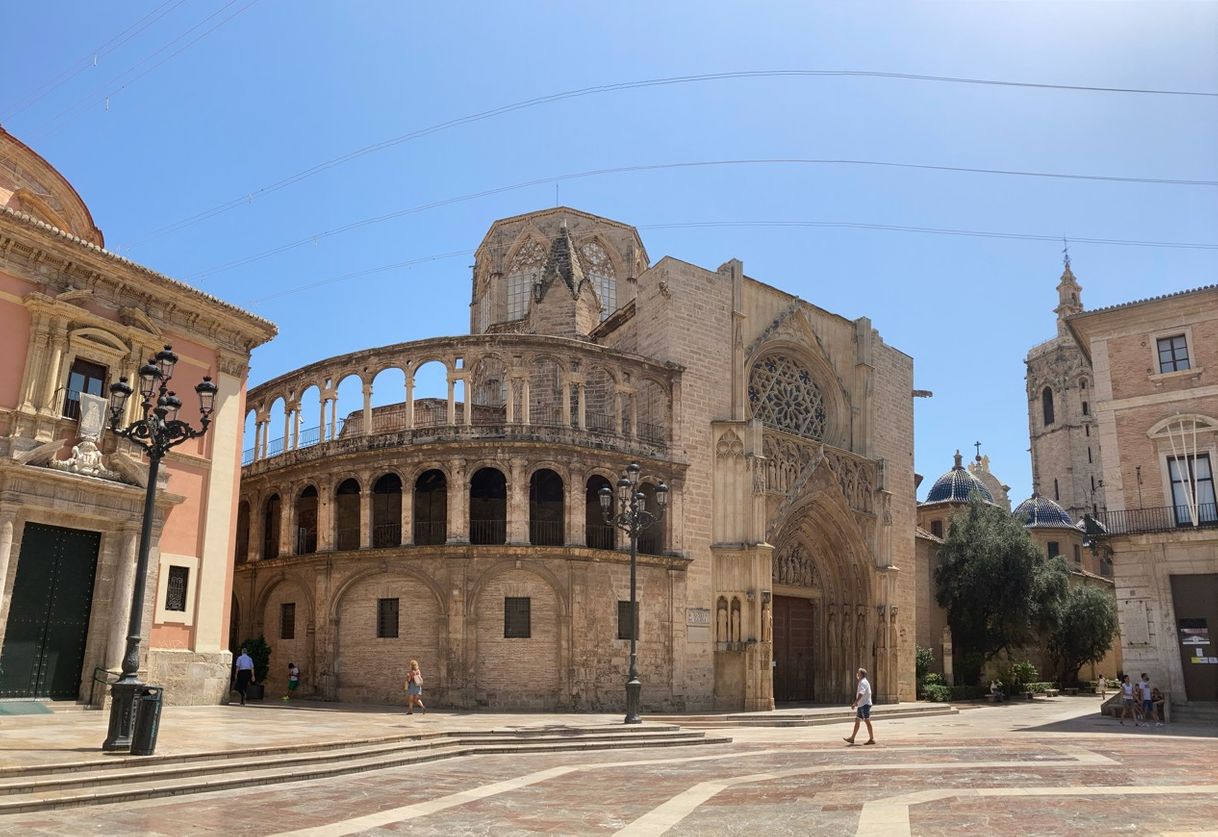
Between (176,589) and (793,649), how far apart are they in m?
19.9

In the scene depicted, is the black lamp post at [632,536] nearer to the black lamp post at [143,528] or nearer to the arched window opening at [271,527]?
the black lamp post at [143,528]

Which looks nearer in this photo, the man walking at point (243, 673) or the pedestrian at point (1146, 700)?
the pedestrian at point (1146, 700)

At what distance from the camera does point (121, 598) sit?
1952cm

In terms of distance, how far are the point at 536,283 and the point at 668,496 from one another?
1369 cm

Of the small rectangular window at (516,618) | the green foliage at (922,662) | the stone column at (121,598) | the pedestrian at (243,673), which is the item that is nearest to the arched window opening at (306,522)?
the pedestrian at (243,673)

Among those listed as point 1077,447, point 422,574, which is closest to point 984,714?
point 422,574

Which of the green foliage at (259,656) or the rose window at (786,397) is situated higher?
the rose window at (786,397)

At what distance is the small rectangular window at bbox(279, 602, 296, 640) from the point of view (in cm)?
2877

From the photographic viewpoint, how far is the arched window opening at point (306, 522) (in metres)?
29.8

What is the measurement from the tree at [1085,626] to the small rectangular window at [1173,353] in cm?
2128

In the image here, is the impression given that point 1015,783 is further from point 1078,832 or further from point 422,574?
point 422,574

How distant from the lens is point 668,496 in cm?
2839

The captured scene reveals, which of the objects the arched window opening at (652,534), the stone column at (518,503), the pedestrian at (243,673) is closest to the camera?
the pedestrian at (243,673)

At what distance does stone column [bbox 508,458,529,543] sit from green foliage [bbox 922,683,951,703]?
18927 millimetres
